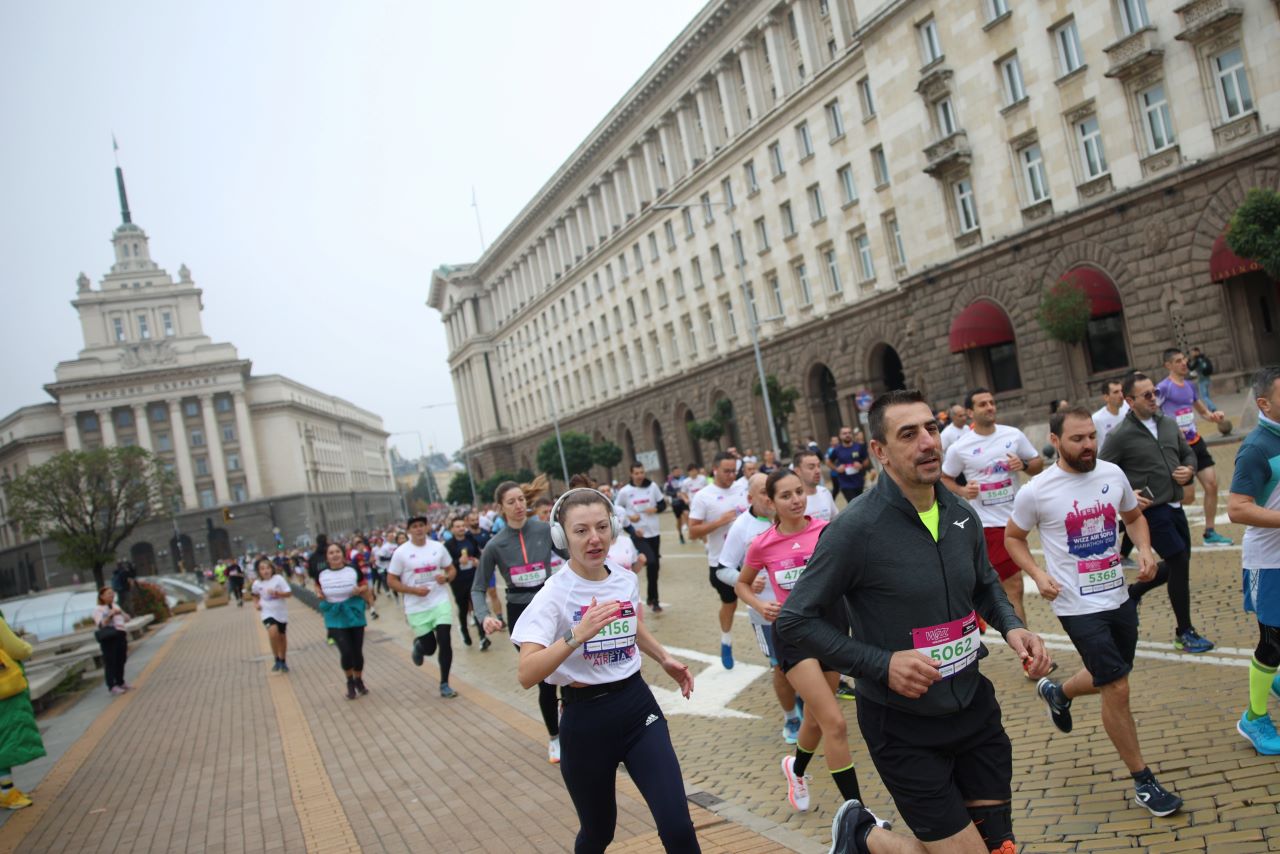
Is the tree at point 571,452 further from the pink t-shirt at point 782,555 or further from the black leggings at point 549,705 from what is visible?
the pink t-shirt at point 782,555

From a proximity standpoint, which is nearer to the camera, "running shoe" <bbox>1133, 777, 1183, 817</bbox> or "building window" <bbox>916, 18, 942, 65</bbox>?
"running shoe" <bbox>1133, 777, 1183, 817</bbox>

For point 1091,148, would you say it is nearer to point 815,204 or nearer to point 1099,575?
point 815,204

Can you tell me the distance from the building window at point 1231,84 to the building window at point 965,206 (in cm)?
869

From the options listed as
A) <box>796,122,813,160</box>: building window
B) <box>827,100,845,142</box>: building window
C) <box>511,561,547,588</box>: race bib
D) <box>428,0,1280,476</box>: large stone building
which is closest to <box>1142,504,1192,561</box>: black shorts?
<box>511,561,547,588</box>: race bib

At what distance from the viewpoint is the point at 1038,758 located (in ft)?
20.2

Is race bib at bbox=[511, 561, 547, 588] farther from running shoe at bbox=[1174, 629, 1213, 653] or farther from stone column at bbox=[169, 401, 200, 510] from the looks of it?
stone column at bbox=[169, 401, 200, 510]

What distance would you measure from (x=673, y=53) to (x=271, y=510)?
253 feet

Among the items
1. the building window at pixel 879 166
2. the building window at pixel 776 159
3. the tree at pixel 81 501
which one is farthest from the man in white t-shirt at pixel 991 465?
the tree at pixel 81 501

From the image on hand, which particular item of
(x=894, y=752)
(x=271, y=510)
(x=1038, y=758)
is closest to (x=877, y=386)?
(x=1038, y=758)

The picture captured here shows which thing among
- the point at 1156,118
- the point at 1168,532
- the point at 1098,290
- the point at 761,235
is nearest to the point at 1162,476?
the point at 1168,532

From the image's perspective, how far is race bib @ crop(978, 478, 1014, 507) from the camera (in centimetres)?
862

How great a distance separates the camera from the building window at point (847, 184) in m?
39.3

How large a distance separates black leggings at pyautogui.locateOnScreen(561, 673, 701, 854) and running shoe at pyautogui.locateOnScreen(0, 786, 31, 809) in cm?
733

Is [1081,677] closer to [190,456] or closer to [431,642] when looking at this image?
[431,642]
